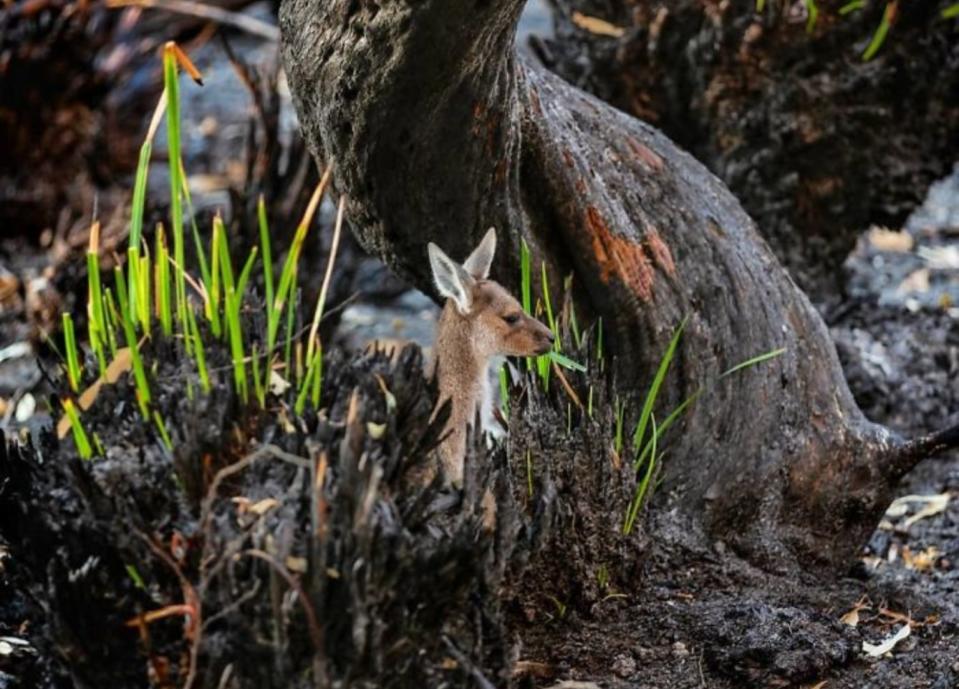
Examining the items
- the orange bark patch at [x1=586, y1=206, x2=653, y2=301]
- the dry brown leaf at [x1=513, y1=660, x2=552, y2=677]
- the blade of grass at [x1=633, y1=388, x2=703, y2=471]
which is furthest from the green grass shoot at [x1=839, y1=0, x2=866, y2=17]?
the dry brown leaf at [x1=513, y1=660, x2=552, y2=677]

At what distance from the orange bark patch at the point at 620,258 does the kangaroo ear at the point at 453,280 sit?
506 mm

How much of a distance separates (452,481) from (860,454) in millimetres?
1579

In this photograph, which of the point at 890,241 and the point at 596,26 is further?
the point at 890,241

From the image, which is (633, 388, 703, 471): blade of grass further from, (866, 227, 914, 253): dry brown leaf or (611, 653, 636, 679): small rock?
(866, 227, 914, 253): dry brown leaf

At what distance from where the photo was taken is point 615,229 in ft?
10.9

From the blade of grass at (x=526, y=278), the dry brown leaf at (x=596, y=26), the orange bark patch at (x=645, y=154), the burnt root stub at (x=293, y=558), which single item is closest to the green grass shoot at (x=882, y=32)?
the dry brown leaf at (x=596, y=26)

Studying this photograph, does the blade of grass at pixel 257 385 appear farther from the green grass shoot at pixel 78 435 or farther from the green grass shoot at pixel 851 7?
the green grass shoot at pixel 851 7

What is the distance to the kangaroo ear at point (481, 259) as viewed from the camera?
114 inches

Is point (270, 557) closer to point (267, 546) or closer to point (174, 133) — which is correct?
point (267, 546)

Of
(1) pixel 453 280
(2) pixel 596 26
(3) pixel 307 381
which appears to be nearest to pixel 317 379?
(3) pixel 307 381

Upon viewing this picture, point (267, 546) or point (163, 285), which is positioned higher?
point (163, 285)

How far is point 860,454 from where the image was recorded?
12.4 feet

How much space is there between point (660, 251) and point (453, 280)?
75 centimetres

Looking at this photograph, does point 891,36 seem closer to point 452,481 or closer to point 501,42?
point 501,42
